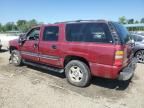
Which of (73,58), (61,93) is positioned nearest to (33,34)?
(73,58)

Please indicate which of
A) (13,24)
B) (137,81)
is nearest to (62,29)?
(137,81)

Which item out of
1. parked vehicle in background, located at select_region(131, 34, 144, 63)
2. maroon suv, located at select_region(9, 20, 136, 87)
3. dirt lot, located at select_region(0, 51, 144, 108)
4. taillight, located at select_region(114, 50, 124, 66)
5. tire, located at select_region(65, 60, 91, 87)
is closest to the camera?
dirt lot, located at select_region(0, 51, 144, 108)

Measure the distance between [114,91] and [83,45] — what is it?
158 centimetres

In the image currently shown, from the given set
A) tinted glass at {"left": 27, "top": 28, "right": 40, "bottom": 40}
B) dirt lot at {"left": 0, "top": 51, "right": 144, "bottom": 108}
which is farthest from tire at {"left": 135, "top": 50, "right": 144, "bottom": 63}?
tinted glass at {"left": 27, "top": 28, "right": 40, "bottom": 40}

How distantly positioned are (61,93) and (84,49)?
4.52 feet

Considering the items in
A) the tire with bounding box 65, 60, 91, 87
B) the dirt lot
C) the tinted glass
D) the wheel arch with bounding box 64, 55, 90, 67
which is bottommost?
the dirt lot

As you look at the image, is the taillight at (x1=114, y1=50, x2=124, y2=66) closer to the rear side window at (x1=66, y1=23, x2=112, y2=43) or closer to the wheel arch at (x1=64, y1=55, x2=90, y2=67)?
the rear side window at (x1=66, y1=23, x2=112, y2=43)

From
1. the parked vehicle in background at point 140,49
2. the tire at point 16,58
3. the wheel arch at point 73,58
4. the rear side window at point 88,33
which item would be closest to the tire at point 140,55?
the parked vehicle in background at point 140,49

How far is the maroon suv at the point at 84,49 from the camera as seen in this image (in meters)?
5.04

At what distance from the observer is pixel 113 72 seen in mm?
5051

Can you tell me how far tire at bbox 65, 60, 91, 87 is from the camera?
5.63m

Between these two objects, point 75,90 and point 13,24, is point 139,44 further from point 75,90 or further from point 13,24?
point 13,24

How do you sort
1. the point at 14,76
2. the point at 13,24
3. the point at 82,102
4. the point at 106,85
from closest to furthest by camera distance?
the point at 82,102, the point at 106,85, the point at 14,76, the point at 13,24

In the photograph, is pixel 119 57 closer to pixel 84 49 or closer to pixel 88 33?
pixel 84 49
